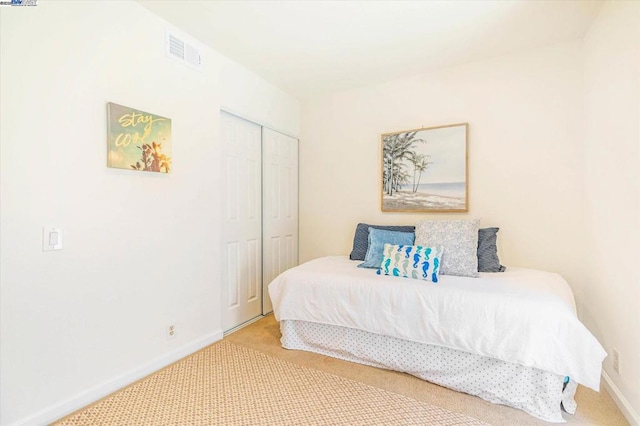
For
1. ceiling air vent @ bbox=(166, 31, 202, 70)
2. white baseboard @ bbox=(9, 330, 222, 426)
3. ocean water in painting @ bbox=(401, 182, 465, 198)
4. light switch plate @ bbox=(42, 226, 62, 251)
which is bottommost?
white baseboard @ bbox=(9, 330, 222, 426)

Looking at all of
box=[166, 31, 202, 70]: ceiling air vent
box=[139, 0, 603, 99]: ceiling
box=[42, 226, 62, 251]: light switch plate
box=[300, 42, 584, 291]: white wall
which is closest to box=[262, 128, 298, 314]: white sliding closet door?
→ box=[300, 42, 584, 291]: white wall

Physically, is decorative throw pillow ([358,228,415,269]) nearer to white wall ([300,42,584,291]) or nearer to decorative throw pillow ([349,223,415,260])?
decorative throw pillow ([349,223,415,260])

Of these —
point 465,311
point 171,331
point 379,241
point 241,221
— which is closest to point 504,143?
point 379,241

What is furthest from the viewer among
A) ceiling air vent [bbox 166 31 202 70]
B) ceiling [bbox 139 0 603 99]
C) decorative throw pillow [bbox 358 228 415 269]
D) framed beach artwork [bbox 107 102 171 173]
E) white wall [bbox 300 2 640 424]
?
decorative throw pillow [bbox 358 228 415 269]

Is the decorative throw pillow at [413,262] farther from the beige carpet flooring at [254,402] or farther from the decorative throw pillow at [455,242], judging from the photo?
the beige carpet flooring at [254,402]

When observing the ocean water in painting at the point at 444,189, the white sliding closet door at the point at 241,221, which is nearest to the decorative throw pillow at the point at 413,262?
the ocean water in painting at the point at 444,189

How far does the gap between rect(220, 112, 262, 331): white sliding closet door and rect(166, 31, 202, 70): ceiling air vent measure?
452 millimetres

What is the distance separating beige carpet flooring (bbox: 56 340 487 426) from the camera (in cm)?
169

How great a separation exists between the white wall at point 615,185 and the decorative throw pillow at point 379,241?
1.27 meters

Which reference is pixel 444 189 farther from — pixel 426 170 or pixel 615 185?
pixel 615 185

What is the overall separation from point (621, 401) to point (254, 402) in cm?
200

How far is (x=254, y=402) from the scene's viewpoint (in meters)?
1.83

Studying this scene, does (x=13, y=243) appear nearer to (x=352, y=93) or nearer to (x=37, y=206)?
(x=37, y=206)

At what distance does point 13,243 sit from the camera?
1.54 metres
